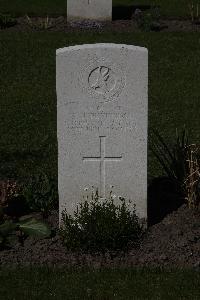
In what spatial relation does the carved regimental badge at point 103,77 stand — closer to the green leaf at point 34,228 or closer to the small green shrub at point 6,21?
the green leaf at point 34,228

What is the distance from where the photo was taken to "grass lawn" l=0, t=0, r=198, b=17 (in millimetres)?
19083

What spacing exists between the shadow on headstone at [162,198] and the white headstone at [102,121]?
50cm

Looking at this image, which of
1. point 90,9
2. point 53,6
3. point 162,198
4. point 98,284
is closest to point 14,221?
point 98,284

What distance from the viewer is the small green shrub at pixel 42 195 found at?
8578 mm

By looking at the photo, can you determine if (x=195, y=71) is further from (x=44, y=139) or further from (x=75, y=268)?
(x=75, y=268)

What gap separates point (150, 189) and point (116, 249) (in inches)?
60.2

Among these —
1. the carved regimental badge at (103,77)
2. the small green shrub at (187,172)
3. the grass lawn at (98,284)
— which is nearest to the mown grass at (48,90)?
the small green shrub at (187,172)

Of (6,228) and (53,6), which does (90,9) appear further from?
(6,228)

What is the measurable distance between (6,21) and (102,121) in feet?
33.3

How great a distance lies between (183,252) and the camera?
26.0ft

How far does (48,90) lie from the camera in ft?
46.3

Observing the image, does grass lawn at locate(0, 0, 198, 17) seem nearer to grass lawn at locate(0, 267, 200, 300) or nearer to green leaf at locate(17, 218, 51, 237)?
green leaf at locate(17, 218, 51, 237)

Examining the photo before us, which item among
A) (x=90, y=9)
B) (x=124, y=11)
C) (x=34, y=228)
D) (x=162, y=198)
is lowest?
(x=34, y=228)

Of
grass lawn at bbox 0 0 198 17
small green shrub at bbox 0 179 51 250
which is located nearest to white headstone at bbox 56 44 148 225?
small green shrub at bbox 0 179 51 250
